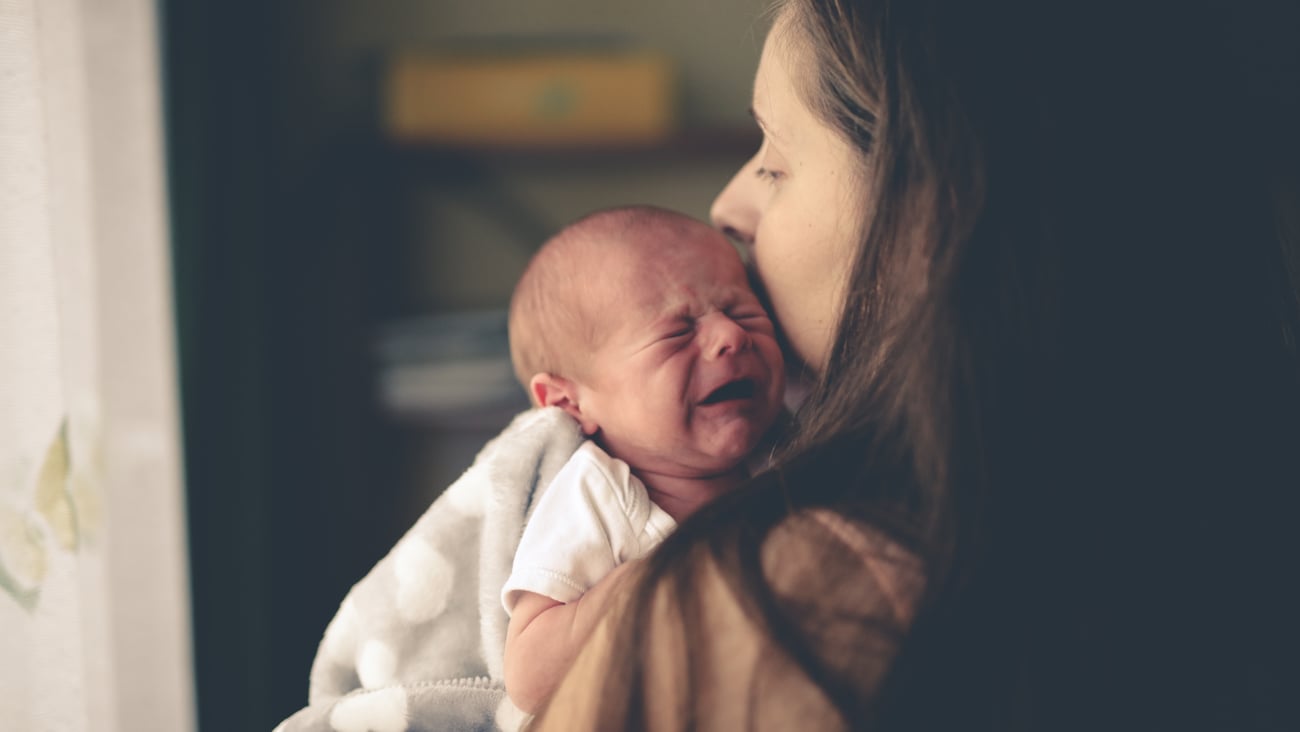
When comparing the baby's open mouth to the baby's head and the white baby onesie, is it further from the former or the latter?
the white baby onesie

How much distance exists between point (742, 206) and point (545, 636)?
0.43 m

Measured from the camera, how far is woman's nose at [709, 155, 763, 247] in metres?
0.89

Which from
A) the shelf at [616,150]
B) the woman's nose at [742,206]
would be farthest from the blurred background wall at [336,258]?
the woman's nose at [742,206]

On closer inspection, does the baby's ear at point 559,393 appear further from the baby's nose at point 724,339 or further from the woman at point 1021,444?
the woman at point 1021,444

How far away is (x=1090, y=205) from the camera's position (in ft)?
2.11

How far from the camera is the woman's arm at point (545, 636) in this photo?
681 mm

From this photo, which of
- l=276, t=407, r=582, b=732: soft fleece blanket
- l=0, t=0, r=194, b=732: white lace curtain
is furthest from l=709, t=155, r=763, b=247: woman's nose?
l=0, t=0, r=194, b=732: white lace curtain

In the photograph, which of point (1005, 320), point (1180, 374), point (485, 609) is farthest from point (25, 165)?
point (1180, 374)

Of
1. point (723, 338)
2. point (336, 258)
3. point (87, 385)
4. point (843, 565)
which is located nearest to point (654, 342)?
point (723, 338)

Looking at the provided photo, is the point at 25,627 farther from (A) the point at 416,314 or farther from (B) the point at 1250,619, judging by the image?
(A) the point at 416,314

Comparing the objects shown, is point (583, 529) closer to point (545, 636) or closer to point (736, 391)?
point (545, 636)

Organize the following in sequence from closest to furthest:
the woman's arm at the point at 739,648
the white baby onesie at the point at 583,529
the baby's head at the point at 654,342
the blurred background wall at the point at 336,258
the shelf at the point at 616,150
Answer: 1. the woman's arm at the point at 739,648
2. the white baby onesie at the point at 583,529
3. the baby's head at the point at 654,342
4. the blurred background wall at the point at 336,258
5. the shelf at the point at 616,150

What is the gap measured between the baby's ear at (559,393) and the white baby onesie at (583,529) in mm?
89

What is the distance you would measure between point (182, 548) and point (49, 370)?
635mm
